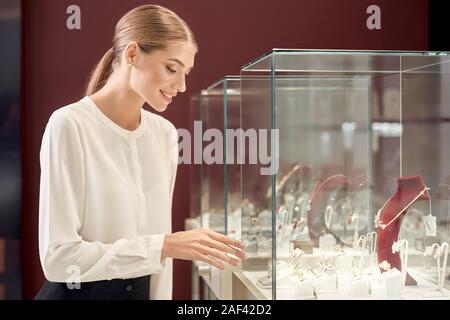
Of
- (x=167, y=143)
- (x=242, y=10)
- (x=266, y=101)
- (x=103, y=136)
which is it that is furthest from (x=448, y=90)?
(x=103, y=136)

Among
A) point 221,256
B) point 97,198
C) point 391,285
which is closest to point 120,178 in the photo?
point 97,198

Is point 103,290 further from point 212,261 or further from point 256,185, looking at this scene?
point 256,185

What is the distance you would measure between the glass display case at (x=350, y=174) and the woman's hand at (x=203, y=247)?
0.04m

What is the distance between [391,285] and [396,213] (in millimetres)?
158

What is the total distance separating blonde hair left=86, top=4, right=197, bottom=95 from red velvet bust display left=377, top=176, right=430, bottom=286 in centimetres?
55

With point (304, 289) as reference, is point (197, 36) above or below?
above

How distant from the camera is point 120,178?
1354 mm

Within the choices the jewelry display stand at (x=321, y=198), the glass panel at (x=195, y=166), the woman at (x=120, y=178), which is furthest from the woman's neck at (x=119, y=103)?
the jewelry display stand at (x=321, y=198)

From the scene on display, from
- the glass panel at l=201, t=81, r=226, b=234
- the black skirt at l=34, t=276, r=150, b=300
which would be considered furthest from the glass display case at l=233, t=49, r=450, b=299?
the black skirt at l=34, t=276, r=150, b=300

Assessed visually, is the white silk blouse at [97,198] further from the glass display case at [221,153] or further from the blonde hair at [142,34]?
the glass display case at [221,153]

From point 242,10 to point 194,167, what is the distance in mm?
407

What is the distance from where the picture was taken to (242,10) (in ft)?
5.27

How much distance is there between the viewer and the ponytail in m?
1.38

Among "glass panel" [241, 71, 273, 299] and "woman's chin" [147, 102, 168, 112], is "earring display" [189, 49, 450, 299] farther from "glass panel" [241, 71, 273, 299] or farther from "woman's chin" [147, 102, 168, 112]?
"woman's chin" [147, 102, 168, 112]
